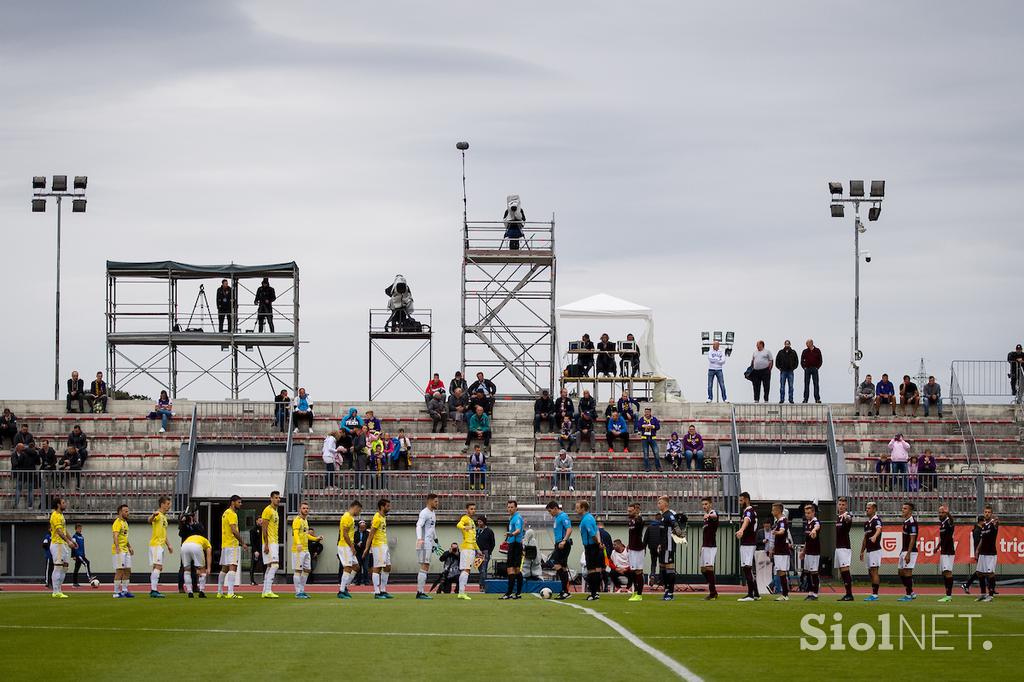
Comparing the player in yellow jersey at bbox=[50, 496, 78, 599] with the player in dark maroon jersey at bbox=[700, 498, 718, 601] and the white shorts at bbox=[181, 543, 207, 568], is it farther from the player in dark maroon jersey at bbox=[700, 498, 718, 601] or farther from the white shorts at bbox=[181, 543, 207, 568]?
the player in dark maroon jersey at bbox=[700, 498, 718, 601]

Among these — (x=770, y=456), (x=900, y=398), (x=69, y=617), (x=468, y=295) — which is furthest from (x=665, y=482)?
(x=69, y=617)

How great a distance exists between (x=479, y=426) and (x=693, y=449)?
19.1 ft

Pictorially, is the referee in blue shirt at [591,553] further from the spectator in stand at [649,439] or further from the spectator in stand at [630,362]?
the spectator in stand at [630,362]

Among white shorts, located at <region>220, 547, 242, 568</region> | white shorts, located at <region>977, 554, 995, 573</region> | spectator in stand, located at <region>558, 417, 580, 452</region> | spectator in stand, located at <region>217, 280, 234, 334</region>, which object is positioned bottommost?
white shorts, located at <region>977, 554, 995, 573</region>

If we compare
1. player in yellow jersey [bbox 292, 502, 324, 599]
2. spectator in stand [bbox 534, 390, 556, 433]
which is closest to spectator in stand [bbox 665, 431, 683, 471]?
spectator in stand [bbox 534, 390, 556, 433]

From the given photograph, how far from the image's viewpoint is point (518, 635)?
1731 centimetres

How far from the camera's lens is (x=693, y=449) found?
130 ft

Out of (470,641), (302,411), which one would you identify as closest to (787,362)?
(302,411)

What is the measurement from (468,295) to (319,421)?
8.03m

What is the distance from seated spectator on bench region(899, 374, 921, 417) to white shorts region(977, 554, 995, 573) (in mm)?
15139

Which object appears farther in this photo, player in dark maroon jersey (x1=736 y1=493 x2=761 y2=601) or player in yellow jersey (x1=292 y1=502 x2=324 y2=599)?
player in yellow jersey (x1=292 y1=502 x2=324 y2=599)

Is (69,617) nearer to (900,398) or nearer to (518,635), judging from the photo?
(518,635)

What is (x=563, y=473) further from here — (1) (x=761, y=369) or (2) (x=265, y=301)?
(2) (x=265, y=301)

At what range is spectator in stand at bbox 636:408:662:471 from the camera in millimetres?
39781
